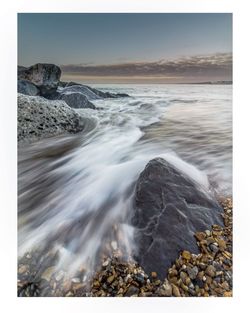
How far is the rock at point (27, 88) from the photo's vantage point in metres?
2.15

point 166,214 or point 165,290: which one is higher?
point 166,214

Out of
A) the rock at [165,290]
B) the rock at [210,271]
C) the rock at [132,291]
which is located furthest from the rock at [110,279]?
the rock at [210,271]

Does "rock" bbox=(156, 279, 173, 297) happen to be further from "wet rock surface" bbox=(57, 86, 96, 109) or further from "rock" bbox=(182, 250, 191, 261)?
"wet rock surface" bbox=(57, 86, 96, 109)

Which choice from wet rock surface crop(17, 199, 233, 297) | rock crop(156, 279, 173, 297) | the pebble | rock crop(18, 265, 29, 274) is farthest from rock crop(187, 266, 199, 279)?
rock crop(18, 265, 29, 274)

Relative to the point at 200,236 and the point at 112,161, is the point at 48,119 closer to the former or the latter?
A: the point at 112,161

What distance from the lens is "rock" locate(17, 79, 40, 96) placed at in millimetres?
2146

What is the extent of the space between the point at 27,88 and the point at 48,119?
0.23 meters

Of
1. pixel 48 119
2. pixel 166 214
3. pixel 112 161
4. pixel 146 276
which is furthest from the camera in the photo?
pixel 48 119

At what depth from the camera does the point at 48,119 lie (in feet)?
7.55

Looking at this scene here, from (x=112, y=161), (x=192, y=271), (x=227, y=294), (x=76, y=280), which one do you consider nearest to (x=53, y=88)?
(x=112, y=161)

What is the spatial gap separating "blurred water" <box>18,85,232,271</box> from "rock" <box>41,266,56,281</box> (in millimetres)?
68
